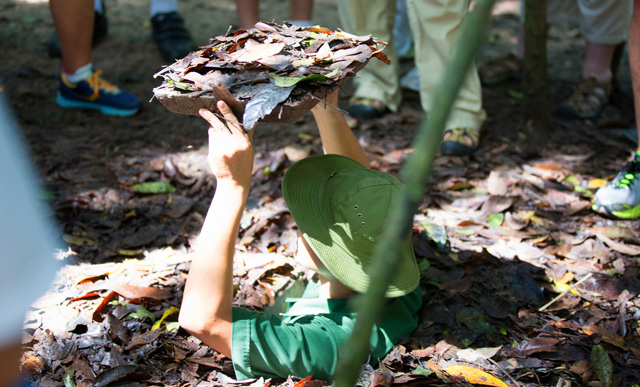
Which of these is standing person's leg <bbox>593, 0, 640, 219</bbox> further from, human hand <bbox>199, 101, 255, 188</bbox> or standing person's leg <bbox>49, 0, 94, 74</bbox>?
standing person's leg <bbox>49, 0, 94, 74</bbox>

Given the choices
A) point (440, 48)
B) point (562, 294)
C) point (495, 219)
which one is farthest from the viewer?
point (440, 48)

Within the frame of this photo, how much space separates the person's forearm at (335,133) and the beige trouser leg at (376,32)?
1.73m

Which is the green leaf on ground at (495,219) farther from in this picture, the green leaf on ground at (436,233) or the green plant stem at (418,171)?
the green plant stem at (418,171)

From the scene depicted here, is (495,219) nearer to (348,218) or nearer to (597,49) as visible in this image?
(348,218)

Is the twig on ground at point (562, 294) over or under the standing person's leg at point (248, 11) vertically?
under

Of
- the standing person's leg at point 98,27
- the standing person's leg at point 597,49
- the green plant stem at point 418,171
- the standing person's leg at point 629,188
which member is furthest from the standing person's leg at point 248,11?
the green plant stem at point 418,171

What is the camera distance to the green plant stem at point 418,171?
823 mm

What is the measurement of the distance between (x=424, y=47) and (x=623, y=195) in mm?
1519

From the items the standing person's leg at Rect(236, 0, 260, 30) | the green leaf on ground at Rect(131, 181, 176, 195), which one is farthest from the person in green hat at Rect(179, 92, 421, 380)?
the standing person's leg at Rect(236, 0, 260, 30)

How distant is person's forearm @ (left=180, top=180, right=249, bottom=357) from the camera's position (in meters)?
1.75

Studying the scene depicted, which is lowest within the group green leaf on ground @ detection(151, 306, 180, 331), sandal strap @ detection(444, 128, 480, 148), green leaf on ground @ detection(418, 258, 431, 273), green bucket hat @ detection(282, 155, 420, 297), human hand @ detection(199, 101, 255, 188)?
green leaf on ground @ detection(151, 306, 180, 331)

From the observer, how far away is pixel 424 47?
3.62m

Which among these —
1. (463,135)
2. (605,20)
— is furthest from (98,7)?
(605,20)

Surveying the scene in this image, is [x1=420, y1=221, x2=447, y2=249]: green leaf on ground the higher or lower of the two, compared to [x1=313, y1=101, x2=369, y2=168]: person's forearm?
lower
